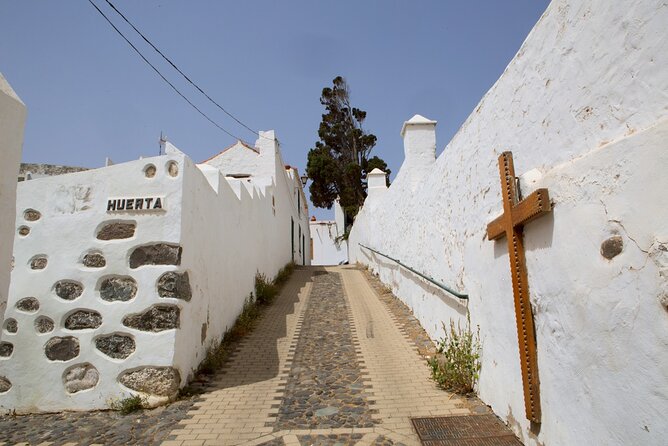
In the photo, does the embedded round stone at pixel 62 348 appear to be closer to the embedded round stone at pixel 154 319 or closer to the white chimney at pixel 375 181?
the embedded round stone at pixel 154 319

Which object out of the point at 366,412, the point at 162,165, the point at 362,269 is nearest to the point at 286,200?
the point at 362,269

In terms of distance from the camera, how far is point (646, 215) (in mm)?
1809

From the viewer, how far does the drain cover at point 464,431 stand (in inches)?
125

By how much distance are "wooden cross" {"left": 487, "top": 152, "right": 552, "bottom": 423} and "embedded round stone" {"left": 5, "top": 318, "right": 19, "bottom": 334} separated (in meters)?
4.81

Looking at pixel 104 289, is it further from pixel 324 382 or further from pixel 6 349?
pixel 324 382

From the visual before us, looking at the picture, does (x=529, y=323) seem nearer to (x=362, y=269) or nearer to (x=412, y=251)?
(x=412, y=251)

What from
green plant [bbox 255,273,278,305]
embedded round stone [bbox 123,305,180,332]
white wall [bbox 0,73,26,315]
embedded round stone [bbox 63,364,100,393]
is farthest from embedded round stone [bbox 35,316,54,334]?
green plant [bbox 255,273,278,305]

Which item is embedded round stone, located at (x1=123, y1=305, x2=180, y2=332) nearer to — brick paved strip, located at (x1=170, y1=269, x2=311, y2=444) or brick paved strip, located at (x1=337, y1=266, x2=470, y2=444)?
brick paved strip, located at (x1=170, y1=269, x2=311, y2=444)

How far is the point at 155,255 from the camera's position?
448cm

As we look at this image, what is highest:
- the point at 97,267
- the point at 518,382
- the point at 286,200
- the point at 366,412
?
the point at 286,200

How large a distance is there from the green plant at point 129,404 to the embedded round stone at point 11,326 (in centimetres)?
132

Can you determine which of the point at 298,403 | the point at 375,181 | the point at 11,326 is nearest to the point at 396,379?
the point at 298,403

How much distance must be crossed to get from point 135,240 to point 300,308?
4554 millimetres

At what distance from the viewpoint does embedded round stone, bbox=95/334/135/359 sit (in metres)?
4.26
